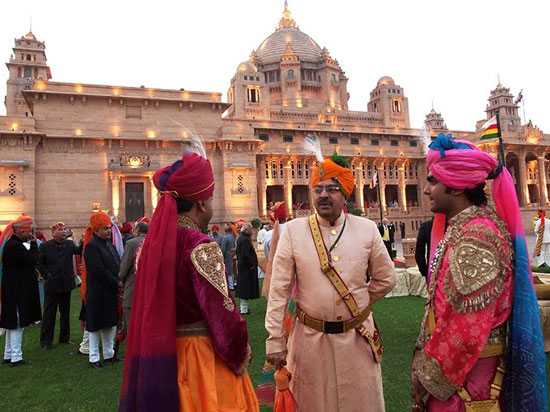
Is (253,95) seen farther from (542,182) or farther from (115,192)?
(542,182)

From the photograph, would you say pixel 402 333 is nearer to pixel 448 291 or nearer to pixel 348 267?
pixel 348 267

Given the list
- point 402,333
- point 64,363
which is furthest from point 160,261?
point 402,333

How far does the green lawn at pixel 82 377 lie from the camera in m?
4.32

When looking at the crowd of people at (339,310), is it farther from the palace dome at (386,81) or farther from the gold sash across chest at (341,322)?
the palace dome at (386,81)

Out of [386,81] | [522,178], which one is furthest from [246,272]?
[386,81]

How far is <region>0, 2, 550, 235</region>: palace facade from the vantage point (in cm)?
2484

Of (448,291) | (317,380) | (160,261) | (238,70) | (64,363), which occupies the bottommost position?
(64,363)

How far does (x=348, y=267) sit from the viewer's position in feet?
9.32

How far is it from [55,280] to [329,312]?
5.87m

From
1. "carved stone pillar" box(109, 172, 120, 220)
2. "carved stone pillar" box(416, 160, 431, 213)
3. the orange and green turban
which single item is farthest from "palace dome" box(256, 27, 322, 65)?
the orange and green turban

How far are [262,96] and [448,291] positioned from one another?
41.5 metres

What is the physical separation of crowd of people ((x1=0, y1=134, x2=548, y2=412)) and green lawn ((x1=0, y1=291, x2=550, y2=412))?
5.75ft

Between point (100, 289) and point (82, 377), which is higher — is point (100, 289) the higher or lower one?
the higher one

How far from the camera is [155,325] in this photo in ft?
6.64
